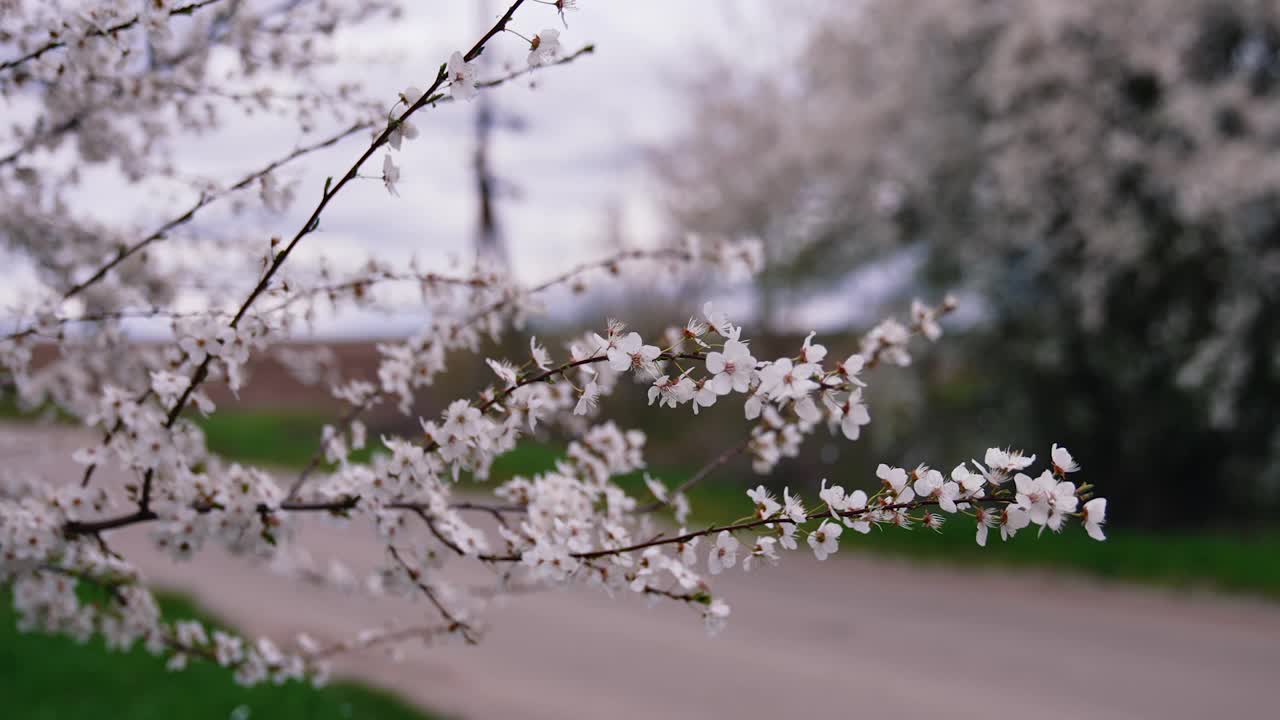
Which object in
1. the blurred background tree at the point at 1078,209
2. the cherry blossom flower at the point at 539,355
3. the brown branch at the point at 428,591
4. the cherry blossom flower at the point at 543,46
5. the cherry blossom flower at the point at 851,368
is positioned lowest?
the brown branch at the point at 428,591

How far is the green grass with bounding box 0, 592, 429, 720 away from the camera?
221 inches

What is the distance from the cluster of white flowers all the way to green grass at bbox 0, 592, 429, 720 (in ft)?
9.05

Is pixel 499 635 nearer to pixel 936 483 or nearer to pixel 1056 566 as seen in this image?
pixel 1056 566

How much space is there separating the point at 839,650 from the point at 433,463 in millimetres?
5998

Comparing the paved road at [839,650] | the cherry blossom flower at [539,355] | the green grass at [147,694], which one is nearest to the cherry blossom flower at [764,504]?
the cherry blossom flower at [539,355]

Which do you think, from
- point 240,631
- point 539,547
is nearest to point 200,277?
point 539,547

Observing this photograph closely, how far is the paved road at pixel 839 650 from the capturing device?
20.9 feet

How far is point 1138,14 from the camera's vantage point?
415 inches

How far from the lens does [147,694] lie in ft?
19.6

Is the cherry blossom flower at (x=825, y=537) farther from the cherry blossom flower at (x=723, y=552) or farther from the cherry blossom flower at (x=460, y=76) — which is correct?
the cherry blossom flower at (x=460, y=76)

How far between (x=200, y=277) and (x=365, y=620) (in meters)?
5.19

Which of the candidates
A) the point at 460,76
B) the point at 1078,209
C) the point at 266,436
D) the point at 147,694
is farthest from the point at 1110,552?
the point at 266,436

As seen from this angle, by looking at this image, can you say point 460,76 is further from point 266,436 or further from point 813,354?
point 266,436

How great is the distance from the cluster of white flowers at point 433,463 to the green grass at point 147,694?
109 inches
